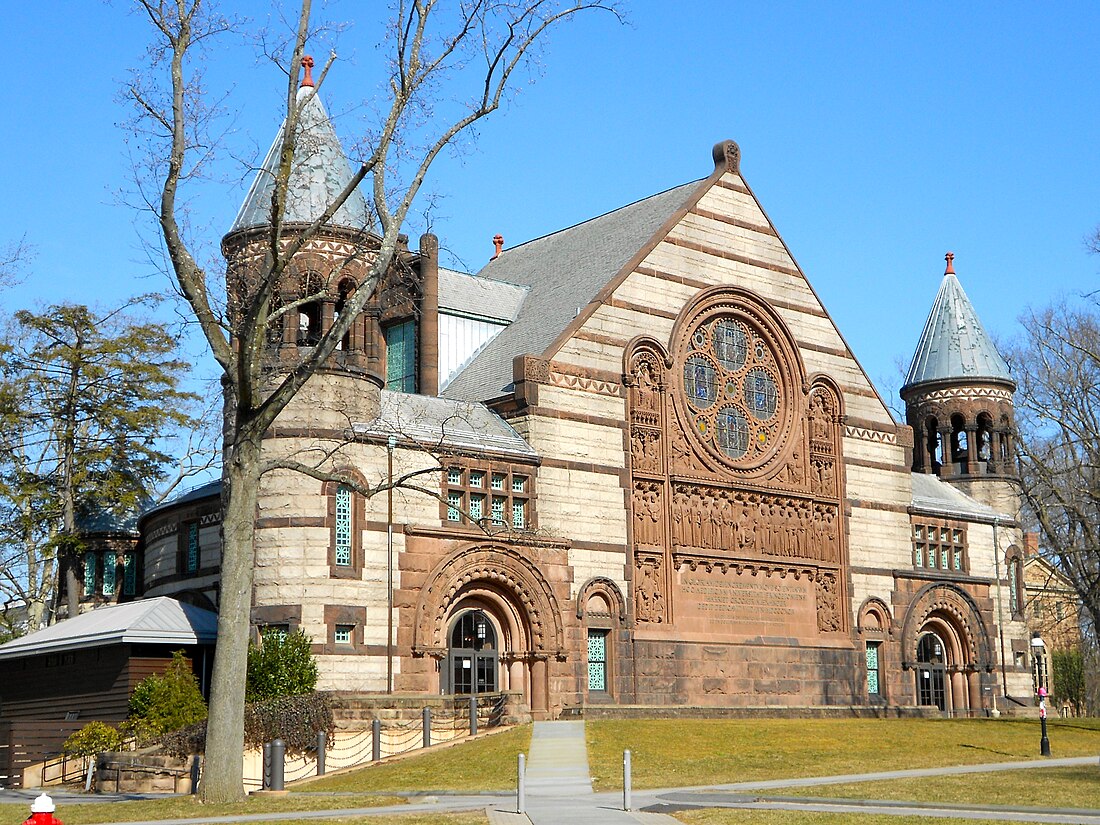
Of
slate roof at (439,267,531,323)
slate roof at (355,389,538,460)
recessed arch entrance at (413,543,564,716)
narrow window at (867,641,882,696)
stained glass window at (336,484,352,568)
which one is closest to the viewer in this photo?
stained glass window at (336,484,352,568)

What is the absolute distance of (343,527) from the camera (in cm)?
3875

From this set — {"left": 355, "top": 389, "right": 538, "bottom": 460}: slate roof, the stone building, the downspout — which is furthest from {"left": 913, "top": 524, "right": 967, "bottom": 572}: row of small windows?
{"left": 355, "top": 389, "right": 538, "bottom": 460}: slate roof

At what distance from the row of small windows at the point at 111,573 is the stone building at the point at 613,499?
14.8ft

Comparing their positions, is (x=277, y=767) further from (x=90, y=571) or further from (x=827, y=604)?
(x=90, y=571)

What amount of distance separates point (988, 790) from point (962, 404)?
125 ft

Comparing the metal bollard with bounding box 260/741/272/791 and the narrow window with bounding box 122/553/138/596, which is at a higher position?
the narrow window with bounding box 122/553/138/596

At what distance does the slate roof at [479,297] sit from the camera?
51.1m

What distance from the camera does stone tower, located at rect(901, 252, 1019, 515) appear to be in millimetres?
61781

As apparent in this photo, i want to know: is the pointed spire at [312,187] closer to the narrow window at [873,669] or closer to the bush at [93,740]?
the bush at [93,740]

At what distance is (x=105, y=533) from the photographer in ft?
172

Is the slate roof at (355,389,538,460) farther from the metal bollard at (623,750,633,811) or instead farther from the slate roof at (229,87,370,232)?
the metal bollard at (623,750,633,811)

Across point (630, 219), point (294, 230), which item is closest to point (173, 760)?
point (294, 230)

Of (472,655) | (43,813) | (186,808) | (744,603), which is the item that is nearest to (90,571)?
(472,655)

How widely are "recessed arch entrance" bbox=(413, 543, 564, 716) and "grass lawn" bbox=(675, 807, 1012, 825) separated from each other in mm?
18882
